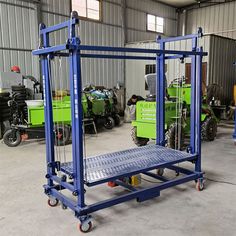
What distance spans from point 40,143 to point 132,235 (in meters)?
3.98

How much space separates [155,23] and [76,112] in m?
10.7

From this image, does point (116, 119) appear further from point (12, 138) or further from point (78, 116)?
point (78, 116)

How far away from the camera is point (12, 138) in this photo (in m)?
5.64

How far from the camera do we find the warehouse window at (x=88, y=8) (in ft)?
29.2

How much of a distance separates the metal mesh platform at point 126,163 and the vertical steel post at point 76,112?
0.12 meters

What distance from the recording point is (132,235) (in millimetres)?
2393

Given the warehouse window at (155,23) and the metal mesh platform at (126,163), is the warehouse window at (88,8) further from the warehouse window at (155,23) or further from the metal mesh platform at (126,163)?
the metal mesh platform at (126,163)

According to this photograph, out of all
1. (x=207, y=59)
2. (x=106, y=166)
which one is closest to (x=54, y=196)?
(x=106, y=166)

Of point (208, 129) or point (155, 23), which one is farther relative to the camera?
point (155, 23)

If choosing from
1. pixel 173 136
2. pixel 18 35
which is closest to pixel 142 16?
pixel 18 35

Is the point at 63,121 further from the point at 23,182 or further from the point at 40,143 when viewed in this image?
the point at 23,182

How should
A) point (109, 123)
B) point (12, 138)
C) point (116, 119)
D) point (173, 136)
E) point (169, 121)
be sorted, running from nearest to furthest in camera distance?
point (173, 136), point (169, 121), point (12, 138), point (109, 123), point (116, 119)

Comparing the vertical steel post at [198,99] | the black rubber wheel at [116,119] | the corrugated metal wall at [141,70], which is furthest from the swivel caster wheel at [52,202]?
the corrugated metal wall at [141,70]

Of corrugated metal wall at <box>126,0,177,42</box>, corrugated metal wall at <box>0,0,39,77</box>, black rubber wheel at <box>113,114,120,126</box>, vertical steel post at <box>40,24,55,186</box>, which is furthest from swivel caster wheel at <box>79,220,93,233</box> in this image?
corrugated metal wall at <box>126,0,177,42</box>
